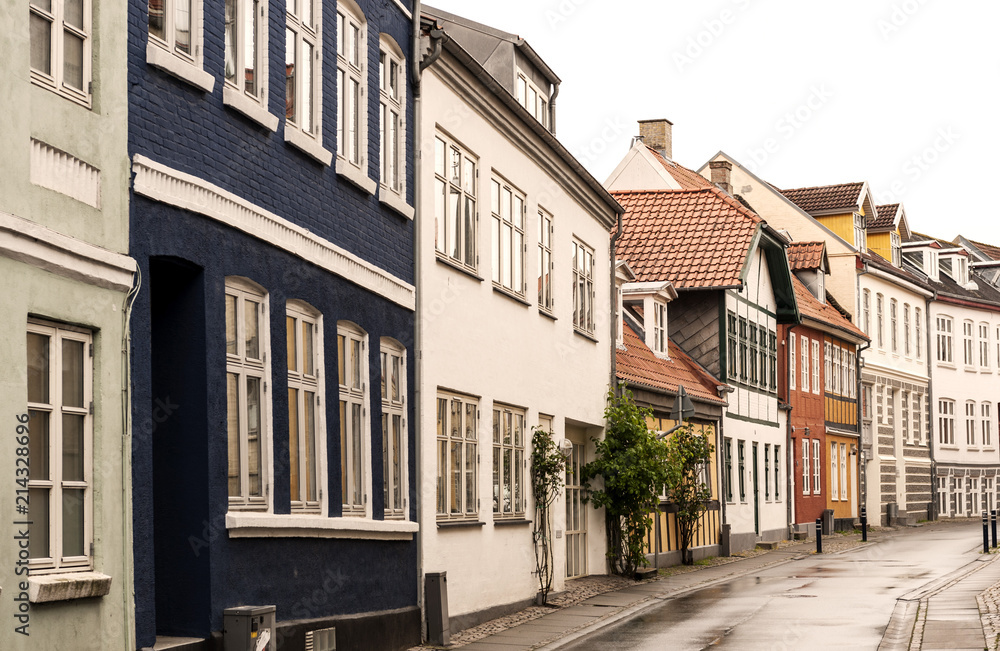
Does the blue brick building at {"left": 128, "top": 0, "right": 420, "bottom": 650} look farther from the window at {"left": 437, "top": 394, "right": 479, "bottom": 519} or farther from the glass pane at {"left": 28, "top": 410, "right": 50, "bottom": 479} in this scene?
the window at {"left": 437, "top": 394, "right": 479, "bottom": 519}

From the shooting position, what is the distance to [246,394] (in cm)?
1067

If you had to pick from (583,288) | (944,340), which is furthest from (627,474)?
(944,340)

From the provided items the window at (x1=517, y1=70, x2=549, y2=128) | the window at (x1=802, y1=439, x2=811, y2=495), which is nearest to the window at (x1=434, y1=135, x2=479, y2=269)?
the window at (x1=517, y1=70, x2=549, y2=128)

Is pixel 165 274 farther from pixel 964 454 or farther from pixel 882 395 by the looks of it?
pixel 964 454

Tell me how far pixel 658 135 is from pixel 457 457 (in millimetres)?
27033

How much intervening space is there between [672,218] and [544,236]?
12.7 m

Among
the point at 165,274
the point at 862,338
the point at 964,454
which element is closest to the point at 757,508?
the point at 862,338

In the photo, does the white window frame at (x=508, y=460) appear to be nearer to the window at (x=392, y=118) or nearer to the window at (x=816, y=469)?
the window at (x=392, y=118)

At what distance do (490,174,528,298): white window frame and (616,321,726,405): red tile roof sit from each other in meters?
6.23

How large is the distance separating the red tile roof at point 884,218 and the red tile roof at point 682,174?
1260cm

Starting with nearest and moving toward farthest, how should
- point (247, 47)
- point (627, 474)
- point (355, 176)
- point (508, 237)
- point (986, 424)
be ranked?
point (247, 47), point (355, 176), point (508, 237), point (627, 474), point (986, 424)

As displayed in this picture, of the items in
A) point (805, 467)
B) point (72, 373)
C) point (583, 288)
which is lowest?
point (805, 467)

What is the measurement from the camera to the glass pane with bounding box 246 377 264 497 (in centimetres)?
1076

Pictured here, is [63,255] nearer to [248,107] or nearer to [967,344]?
[248,107]
